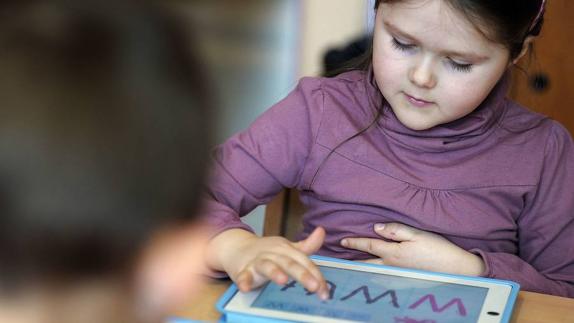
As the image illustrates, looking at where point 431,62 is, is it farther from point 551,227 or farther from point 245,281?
point 245,281

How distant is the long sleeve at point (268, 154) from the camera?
1210 mm

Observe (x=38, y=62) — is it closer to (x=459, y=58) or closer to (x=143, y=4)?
(x=143, y=4)

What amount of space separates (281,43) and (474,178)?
10.8 ft

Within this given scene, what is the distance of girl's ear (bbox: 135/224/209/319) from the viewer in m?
0.46

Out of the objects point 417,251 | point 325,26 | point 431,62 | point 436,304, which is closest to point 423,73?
point 431,62

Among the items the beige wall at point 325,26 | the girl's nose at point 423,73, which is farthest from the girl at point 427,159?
the beige wall at point 325,26

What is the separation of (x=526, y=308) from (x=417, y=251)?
7.4 inches

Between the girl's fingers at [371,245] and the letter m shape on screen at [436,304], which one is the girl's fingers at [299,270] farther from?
the girl's fingers at [371,245]

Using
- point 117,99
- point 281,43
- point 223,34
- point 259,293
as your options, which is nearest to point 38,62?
point 117,99

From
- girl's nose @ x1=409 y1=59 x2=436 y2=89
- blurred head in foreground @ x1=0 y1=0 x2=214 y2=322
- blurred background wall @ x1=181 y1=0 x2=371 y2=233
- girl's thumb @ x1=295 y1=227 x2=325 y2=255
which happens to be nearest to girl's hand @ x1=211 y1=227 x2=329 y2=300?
girl's thumb @ x1=295 y1=227 x2=325 y2=255

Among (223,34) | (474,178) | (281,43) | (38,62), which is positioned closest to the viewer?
(38,62)

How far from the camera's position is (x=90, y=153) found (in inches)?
16.2

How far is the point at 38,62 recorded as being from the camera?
404 mm

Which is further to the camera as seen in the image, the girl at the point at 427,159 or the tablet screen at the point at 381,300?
the girl at the point at 427,159
